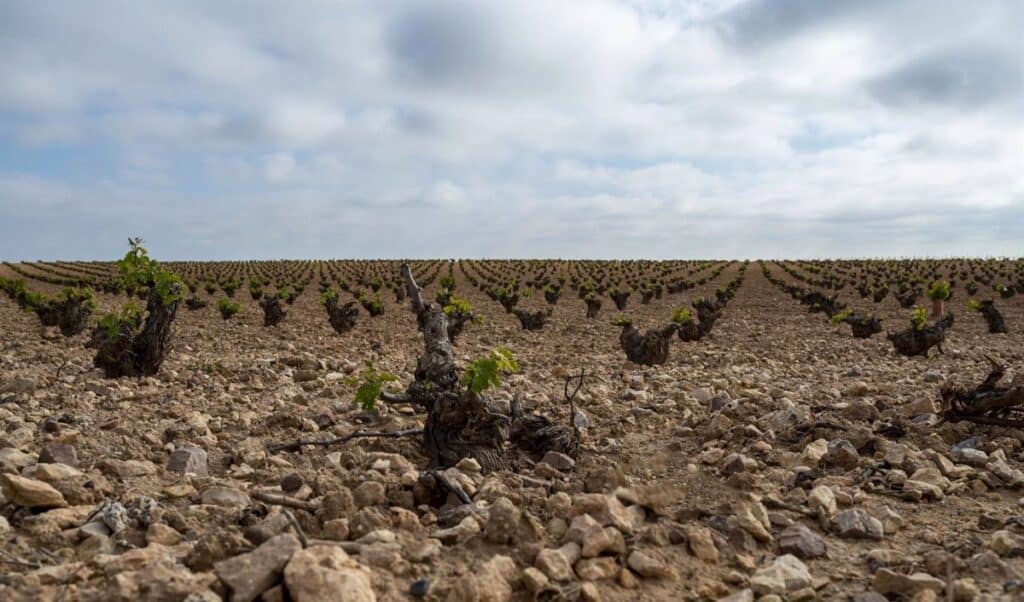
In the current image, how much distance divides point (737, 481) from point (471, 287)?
4412 centimetres

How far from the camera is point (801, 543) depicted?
143 inches

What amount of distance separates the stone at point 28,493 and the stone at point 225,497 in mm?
793

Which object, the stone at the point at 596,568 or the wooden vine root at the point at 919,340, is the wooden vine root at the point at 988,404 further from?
the wooden vine root at the point at 919,340

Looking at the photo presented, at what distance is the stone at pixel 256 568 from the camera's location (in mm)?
2746

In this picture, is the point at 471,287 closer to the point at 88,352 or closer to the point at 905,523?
the point at 88,352

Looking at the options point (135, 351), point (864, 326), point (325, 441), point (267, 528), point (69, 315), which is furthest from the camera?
point (864, 326)

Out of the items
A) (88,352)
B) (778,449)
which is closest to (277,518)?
(778,449)

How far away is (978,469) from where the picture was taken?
496 centimetres

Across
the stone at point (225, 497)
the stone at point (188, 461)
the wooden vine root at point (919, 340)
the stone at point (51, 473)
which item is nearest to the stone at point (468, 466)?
the stone at point (225, 497)

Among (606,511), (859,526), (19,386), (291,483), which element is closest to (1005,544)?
(859,526)

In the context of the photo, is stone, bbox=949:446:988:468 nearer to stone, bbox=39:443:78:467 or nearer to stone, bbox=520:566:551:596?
stone, bbox=520:566:551:596

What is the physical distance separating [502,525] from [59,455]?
137 inches

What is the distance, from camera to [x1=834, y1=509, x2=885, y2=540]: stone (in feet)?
12.5

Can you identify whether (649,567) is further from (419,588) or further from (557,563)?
(419,588)
